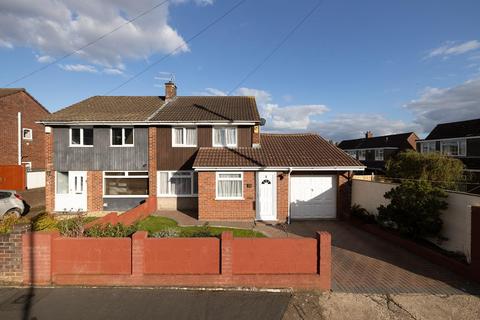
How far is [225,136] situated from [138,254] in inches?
378

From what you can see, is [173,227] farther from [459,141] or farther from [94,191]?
[459,141]

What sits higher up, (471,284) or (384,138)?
(384,138)

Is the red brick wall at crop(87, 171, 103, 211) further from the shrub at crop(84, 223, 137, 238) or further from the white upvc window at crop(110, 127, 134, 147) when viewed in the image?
the shrub at crop(84, 223, 137, 238)

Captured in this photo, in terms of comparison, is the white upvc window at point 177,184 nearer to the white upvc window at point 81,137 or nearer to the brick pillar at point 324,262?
the white upvc window at point 81,137

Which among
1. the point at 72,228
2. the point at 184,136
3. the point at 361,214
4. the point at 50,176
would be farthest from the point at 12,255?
the point at 361,214

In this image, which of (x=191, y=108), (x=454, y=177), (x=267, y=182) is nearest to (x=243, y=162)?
(x=267, y=182)

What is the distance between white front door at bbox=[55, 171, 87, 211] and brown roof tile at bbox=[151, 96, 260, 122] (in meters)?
5.00

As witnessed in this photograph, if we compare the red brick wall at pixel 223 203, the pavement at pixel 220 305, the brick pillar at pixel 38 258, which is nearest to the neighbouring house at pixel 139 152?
the red brick wall at pixel 223 203

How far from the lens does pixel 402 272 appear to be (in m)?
7.41

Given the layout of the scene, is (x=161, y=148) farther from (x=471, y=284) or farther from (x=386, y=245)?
(x=471, y=284)

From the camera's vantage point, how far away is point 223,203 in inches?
508

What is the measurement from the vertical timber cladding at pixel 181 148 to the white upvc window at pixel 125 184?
1.24m

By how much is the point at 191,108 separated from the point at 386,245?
12.3 m

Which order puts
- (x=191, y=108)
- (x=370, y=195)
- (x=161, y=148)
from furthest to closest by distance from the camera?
(x=191, y=108), (x=161, y=148), (x=370, y=195)
